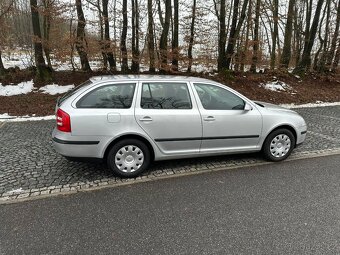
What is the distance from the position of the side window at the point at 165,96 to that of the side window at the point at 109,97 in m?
0.23

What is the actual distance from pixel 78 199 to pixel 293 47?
56.6ft

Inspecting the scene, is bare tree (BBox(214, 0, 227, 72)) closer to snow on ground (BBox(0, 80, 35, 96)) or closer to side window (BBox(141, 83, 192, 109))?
snow on ground (BBox(0, 80, 35, 96))

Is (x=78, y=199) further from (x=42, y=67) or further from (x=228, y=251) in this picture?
(x=42, y=67)

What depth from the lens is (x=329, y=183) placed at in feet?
13.3

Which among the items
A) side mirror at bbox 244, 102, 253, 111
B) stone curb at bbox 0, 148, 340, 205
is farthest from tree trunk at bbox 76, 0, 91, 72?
side mirror at bbox 244, 102, 253, 111

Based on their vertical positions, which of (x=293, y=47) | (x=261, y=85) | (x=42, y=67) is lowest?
(x=261, y=85)

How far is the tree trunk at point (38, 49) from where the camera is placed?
10.3 meters

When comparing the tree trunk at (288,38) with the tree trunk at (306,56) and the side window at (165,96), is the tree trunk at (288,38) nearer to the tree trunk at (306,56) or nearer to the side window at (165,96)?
the tree trunk at (306,56)

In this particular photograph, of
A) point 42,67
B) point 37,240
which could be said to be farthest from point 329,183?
point 42,67

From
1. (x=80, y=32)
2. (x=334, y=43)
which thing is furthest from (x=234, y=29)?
(x=80, y=32)

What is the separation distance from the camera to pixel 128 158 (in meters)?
4.15

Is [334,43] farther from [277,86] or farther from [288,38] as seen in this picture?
[277,86]

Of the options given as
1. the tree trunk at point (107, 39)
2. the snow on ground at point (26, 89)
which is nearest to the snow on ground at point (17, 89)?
the snow on ground at point (26, 89)

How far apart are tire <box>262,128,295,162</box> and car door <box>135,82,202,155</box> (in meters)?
1.34
